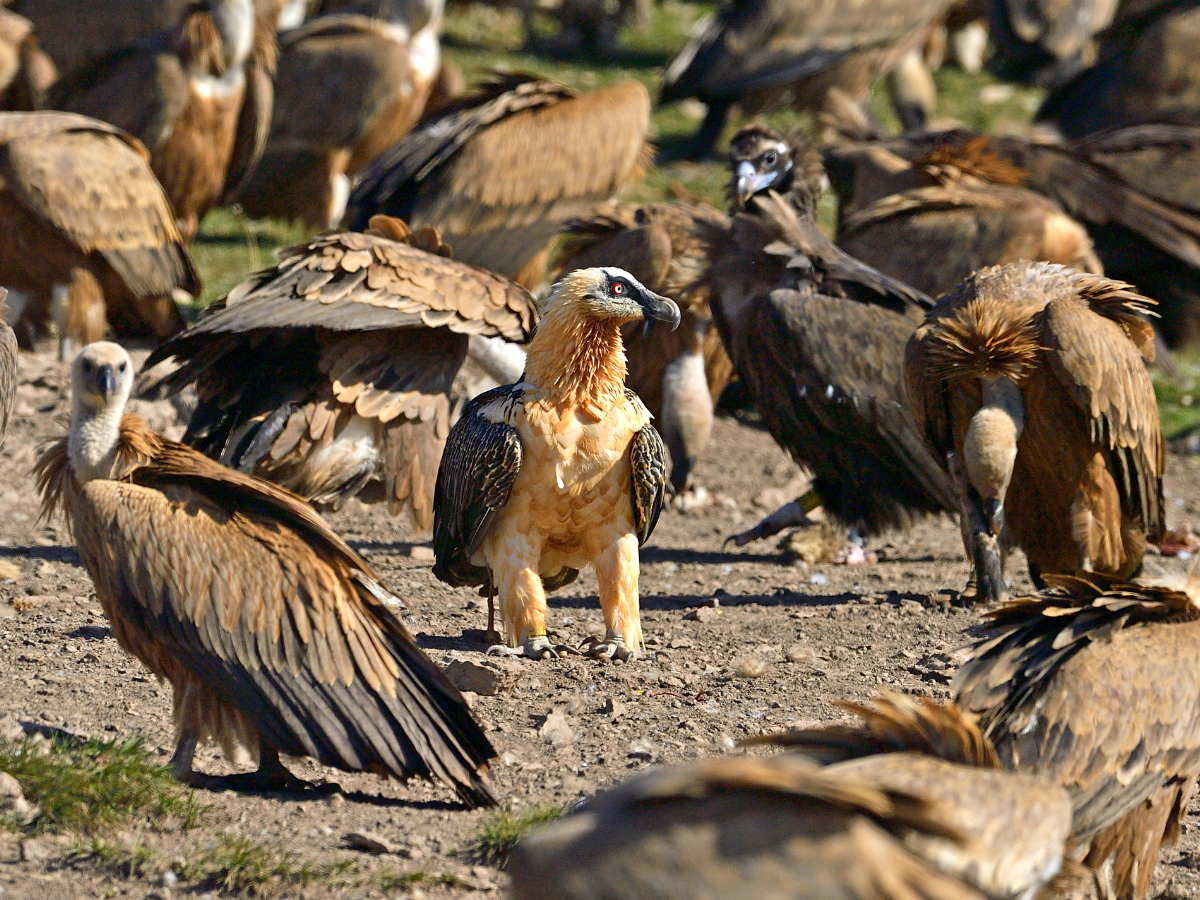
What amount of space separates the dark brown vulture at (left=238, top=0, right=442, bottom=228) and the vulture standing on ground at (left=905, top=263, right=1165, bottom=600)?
20.1ft

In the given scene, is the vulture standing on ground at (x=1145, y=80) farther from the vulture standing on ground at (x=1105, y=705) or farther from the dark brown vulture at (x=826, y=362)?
the vulture standing on ground at (x=1105, y=705)

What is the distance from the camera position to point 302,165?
11.3 meters

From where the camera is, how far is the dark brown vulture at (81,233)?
8.02 meters

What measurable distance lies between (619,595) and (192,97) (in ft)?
19.8

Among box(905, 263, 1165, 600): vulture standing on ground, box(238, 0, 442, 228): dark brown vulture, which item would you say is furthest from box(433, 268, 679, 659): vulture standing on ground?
box(238, 0, 442, 228): dark brown vulture

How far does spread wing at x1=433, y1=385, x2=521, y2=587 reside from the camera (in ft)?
16.4

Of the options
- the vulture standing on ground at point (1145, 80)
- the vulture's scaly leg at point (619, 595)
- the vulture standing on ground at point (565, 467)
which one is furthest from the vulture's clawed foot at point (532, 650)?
the vulture standing on ground at point (1145, 80)

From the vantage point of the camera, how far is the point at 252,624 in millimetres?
4012

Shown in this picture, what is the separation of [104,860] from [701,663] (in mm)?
2316

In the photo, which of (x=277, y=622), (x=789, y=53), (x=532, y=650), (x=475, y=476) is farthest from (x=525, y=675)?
(x=789, y=53)

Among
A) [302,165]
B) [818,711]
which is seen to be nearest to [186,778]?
[818,711]

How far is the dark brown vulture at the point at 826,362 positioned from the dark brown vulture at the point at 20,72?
5.56 meters

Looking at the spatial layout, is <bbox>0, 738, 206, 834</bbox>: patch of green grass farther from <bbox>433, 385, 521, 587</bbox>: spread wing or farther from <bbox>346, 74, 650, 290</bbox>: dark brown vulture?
<bbox>346, 74, 650, 290</bbox>: dark brown vulture

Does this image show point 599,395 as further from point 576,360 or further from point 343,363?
point 343,363
